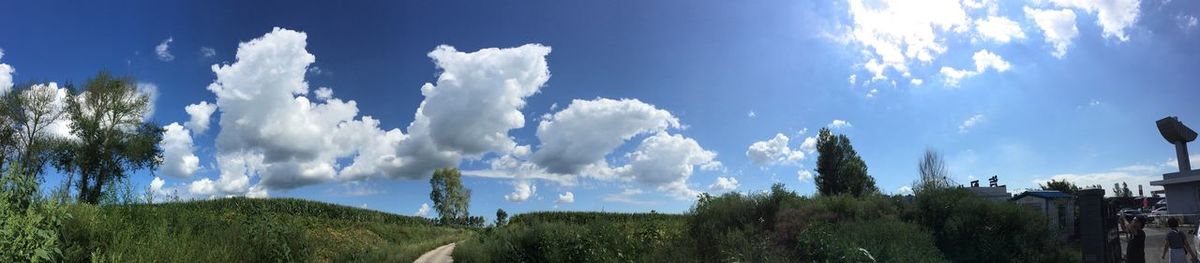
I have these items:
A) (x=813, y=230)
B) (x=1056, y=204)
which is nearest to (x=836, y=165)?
(x=1056, y=204)

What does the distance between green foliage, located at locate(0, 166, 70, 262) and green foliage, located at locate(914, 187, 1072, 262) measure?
44.2 feet

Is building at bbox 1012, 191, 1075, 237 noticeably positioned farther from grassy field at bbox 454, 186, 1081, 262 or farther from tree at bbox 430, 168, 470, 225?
tree at bbox 430, 168, 470, 225

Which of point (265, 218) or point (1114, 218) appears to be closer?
point (265, 218)

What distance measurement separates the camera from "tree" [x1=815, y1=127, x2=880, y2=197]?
45688 millimetres

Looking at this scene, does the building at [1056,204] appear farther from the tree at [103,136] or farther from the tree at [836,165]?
the tree at [103,136]

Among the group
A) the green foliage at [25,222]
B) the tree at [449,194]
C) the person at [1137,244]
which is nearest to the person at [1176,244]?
the person at [1137,244]

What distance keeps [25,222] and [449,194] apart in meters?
65.2

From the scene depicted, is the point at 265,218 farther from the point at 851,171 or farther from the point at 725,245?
the point at 851,171

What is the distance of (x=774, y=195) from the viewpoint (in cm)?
1638

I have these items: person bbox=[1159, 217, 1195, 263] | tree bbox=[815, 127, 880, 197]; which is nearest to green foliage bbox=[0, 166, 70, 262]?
person bbox=[1159, 217, 1195, 263]

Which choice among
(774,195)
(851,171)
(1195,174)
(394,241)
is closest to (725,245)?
(774,195)

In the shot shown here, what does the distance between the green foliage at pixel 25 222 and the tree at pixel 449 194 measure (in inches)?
2484

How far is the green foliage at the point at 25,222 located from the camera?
18.1 ft

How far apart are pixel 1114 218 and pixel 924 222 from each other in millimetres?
3373
